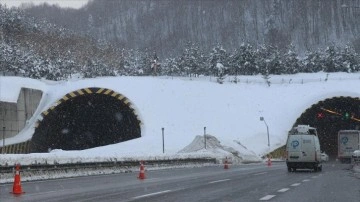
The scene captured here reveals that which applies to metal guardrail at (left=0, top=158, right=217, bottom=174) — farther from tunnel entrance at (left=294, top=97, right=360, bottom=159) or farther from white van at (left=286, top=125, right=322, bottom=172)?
tunnel entrance at (left=294, top=97, right=360, bottom=159)

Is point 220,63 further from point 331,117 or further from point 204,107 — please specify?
point 204,107

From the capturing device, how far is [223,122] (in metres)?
72.3

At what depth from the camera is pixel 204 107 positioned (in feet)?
246

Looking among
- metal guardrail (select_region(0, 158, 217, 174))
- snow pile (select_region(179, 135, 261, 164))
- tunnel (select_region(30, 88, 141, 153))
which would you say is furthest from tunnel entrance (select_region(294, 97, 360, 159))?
metal guardrail (select_region(0, 158, 217, 174))

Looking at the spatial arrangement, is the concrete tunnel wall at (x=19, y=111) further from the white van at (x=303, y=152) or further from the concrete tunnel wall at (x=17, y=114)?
the white van at (x=303, y=152)

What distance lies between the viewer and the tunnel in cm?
5656

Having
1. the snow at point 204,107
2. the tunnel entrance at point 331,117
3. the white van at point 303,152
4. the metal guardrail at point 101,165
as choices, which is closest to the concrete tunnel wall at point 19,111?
the snow at point 204,107

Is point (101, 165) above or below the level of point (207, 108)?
below

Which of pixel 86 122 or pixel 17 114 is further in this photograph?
pixel 86 122

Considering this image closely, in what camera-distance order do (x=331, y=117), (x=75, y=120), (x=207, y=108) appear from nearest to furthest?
(x=75, y=120) < (x=207, y=108) < (x=331, y=117)

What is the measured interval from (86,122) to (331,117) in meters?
36.8

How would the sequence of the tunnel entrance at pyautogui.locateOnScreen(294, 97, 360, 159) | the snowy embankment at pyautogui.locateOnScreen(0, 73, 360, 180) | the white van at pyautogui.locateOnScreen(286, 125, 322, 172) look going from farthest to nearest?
1. the tunnel entrance at pyautogui.locateOnScreen(294, 97, 360, 159)
2. the snowy embankment at pyautogui.locateOnScreen(0, 73, 360, 180)
3. the white van at pyautogui.locateOnScreen(286, 125, 322, 172)

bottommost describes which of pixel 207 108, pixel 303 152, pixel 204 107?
pixel 303 152

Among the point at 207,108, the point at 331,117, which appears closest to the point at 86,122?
the point at 207,108
